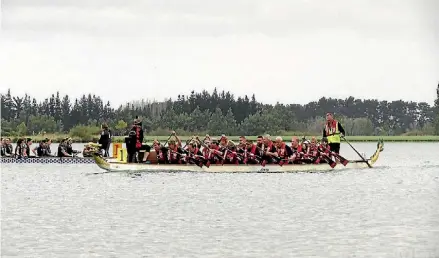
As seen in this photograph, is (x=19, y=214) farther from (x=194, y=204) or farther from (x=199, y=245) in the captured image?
(x=199, y=245)

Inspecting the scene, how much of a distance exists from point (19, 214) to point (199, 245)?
6.38 metres

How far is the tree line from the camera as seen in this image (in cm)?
10412

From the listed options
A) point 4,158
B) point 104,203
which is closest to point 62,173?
point 4,158

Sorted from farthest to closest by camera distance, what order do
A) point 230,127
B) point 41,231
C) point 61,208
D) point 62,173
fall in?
point 230,127
point 62,173
point 61,208
point 41,231

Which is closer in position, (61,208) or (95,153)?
(61,208)

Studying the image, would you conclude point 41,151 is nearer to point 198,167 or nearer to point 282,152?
point 198,167

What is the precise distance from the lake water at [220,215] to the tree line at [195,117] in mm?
59588

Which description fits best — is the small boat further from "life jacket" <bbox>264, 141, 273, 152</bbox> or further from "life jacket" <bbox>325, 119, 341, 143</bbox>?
"life jacket" <bbox>325, 119, 341, 143</bbox>

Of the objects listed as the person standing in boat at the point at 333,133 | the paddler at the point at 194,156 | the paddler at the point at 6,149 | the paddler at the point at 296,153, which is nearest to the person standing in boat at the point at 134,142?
the paddler at the point at 194,156

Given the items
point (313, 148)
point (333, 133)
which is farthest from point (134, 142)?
point (333, 133)

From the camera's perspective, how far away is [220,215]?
22.6m

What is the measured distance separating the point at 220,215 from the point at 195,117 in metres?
84.1

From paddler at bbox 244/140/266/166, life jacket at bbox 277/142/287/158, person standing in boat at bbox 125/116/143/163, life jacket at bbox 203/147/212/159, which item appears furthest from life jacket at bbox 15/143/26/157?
life jacket at bbox 277/142/287/158

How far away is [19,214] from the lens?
22.8 m
